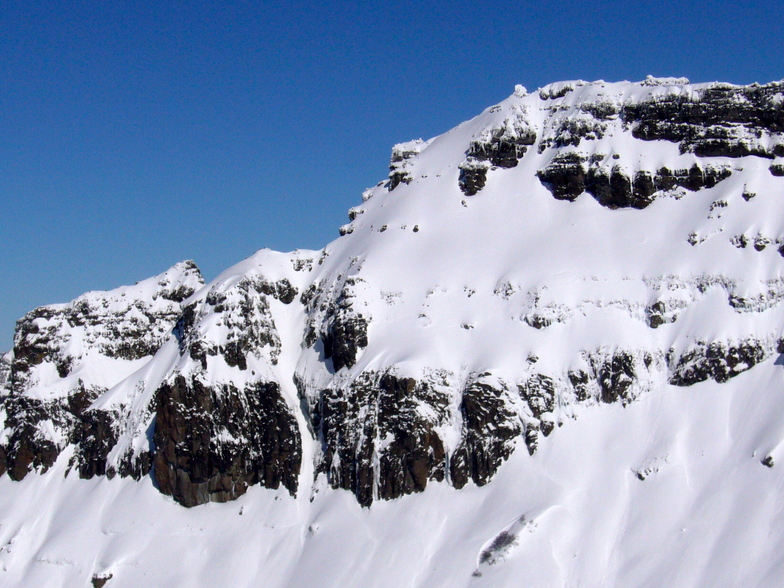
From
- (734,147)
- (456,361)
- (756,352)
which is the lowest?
(756,352)

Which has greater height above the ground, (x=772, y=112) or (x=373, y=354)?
(x=772, y=112)

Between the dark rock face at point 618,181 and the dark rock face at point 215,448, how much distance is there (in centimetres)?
4592

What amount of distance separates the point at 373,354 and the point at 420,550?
23333 millimetres

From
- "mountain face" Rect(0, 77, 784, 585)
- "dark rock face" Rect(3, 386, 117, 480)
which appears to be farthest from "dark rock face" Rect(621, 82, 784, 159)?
"dark rock face" Rect(3, 386, 117, 480)

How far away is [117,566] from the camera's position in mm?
84750

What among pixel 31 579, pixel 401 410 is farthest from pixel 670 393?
pixel 31 579

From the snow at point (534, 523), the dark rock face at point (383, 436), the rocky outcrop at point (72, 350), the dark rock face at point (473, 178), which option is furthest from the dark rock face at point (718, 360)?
the rocky outcrop at point (72, 350)

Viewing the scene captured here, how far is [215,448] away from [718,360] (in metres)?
55.3

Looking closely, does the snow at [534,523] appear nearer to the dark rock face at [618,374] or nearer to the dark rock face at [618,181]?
the dark rock face at [618,374]

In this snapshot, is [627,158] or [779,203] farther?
[627,158]

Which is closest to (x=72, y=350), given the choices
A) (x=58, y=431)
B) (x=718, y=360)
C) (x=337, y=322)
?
(x=58, y=431)

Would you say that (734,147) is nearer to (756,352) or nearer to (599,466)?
(756,352)

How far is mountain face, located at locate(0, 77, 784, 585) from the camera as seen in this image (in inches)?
3100

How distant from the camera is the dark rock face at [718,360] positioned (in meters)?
81.3
